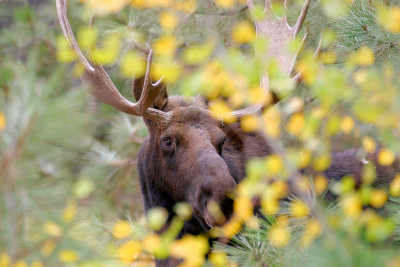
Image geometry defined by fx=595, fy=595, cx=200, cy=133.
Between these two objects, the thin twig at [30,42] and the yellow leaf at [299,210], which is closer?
the yellow leaf at [299,210]

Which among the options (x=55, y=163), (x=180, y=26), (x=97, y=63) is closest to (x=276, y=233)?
(x=55, y=163)

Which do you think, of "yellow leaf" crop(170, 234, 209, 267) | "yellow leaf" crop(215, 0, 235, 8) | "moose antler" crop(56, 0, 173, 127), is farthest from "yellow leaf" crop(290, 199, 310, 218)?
"yellow leaf" crop(215, 0, 235, 8)

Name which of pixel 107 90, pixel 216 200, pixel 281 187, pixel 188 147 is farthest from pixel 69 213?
pixel 107 90

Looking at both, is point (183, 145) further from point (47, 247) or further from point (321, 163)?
point (47, 247)

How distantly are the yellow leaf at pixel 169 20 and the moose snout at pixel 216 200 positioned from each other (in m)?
2.27

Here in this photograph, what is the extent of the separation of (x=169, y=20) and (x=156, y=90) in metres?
1.68

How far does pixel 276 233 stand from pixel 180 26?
11.1ft

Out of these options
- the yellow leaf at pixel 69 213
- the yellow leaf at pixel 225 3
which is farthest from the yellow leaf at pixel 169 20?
the yellow leaf at pixel 69 213

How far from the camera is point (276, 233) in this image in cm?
265

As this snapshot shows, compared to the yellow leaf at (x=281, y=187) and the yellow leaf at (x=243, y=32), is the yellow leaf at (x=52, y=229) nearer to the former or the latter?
the yellow leaf at (x=281, y=187)

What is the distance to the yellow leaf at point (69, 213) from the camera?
2.02 metres

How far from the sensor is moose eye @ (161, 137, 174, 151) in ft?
13.4

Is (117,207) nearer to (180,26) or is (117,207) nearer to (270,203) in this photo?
(180,26)

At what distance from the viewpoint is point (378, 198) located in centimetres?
402
